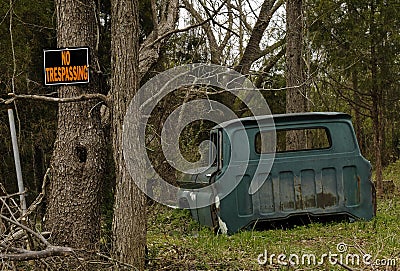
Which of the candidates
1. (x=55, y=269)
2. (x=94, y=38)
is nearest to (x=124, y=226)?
(x=55, y=269)

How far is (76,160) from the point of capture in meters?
6.74

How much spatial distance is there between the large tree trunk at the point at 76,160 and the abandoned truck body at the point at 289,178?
1.66 m

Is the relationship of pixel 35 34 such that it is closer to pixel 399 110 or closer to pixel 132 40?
pixel 132 40

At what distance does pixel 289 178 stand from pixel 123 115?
2.92m

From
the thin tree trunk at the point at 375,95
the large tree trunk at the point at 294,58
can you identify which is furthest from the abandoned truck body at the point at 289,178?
the thin tree trunk at the point at 375,95

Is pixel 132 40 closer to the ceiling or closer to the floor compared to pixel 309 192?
closer to the ceiling

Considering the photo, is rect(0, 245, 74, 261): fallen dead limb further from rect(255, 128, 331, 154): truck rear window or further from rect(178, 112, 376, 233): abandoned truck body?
rect(255, 128, 331, 154): truck rear window

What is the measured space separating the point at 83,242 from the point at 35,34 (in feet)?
23.3

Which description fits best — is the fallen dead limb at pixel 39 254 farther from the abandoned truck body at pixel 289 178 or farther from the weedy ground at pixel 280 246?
the abandoned truck body at pixel 289 178

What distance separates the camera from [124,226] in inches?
225

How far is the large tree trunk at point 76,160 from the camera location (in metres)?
6.67

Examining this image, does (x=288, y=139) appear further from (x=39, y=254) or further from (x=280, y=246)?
(x=39, y=254)

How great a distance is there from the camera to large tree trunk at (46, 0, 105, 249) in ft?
21.9

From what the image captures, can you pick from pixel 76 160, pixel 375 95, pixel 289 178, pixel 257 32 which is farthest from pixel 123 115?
pixel 257 32
